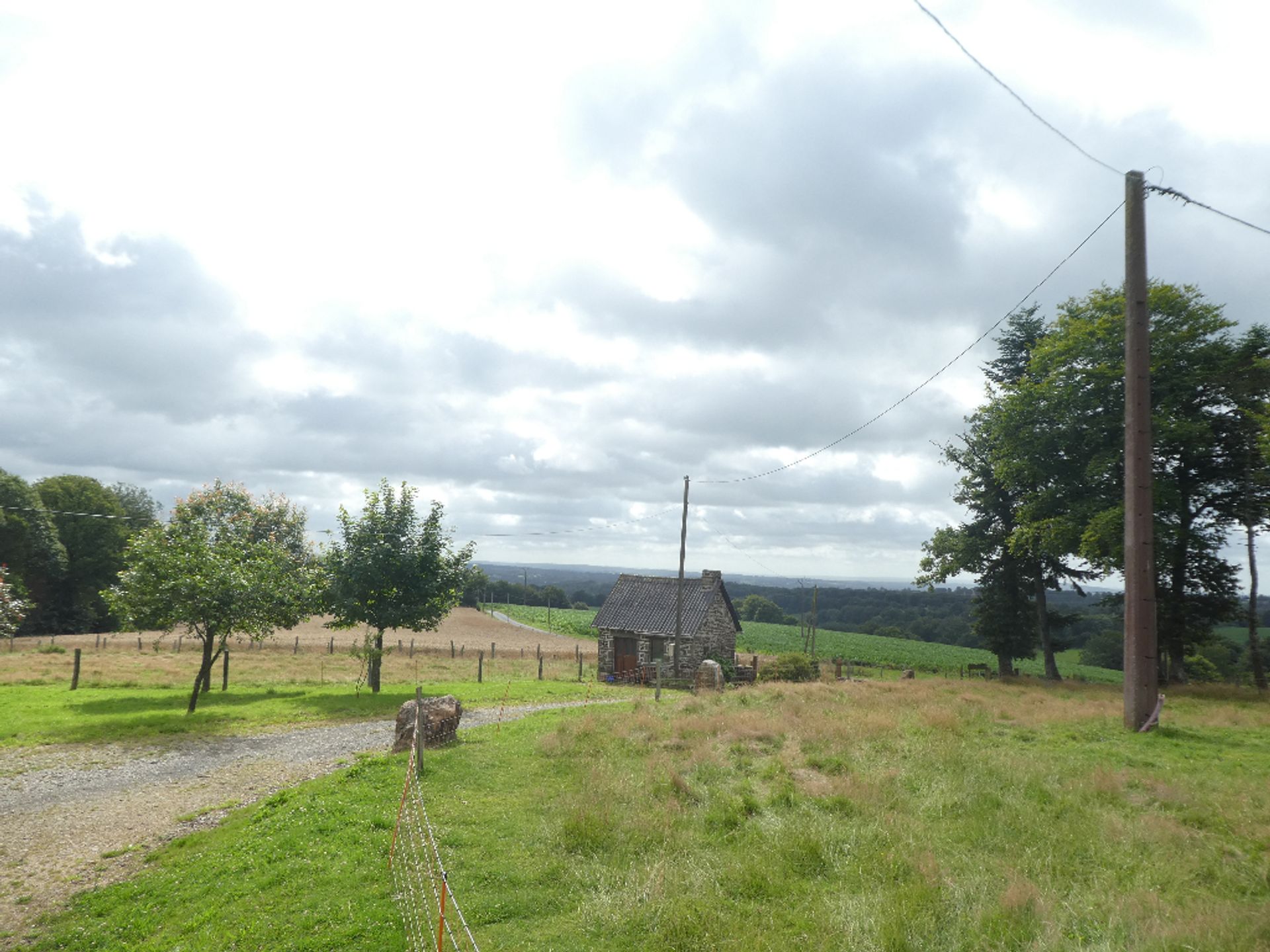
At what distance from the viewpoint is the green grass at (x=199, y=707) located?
2259 centimetres

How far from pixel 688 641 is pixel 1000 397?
70.7 ft

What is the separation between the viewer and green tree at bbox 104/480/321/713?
2658 centimetres

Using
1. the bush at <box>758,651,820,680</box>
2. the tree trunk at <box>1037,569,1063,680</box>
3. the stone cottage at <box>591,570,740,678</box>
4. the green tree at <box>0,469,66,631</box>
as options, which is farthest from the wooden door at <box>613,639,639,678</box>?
the green tree at <box>0,469,66,631</box>

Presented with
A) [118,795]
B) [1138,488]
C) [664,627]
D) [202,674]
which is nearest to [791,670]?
[664,627]

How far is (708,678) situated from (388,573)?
15.6 m

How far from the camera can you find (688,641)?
40875 millimetres

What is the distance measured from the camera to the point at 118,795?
15938 mm

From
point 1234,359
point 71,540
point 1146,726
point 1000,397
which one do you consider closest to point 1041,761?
point 1146,726

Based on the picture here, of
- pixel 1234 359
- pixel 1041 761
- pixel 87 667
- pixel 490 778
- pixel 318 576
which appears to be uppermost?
pixel 1234 359

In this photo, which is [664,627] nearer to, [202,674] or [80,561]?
[202,674]

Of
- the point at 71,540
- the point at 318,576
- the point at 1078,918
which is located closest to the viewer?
the point at 1078,918

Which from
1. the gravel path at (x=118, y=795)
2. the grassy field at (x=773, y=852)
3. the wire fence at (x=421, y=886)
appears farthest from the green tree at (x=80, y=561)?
the wire fence at (x=421, y=886)

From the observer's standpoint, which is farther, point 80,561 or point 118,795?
point 80,561

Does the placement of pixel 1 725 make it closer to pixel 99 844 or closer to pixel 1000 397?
pixel 99 844
